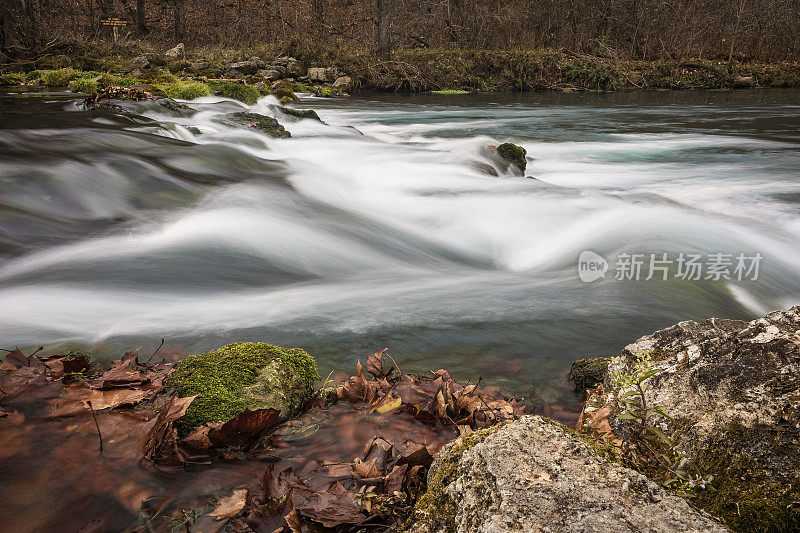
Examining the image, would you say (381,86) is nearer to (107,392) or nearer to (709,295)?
(709,295)

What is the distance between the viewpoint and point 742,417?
65.1 inches

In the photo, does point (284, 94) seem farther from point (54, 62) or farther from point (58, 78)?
point (54, 62)

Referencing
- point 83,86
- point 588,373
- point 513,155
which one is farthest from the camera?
point 83,86

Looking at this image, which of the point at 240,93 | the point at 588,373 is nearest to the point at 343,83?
the point at 240,93

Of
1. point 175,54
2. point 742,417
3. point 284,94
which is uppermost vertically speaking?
point 175,54

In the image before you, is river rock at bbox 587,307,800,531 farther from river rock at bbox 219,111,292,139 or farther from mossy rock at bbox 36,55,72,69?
mossy rock at bbox 36,55,72,69

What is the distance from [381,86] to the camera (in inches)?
991

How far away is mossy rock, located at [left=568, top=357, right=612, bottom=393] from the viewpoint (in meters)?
2.91

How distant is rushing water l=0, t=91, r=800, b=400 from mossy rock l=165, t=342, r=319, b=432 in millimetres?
518

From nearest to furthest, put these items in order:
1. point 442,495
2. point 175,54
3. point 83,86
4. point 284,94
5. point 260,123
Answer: point 442,495, point 260,123, point 83,86, point 284,94, point 175,54

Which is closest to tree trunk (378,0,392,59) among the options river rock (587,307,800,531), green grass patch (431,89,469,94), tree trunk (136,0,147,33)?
green grass patch (431,89,469,94)

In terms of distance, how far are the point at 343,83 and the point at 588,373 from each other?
78.8ft

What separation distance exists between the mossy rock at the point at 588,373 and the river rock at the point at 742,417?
902 mm

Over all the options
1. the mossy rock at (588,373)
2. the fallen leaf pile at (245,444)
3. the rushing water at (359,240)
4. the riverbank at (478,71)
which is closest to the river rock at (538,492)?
the fallen leaf pile at (245,444)
